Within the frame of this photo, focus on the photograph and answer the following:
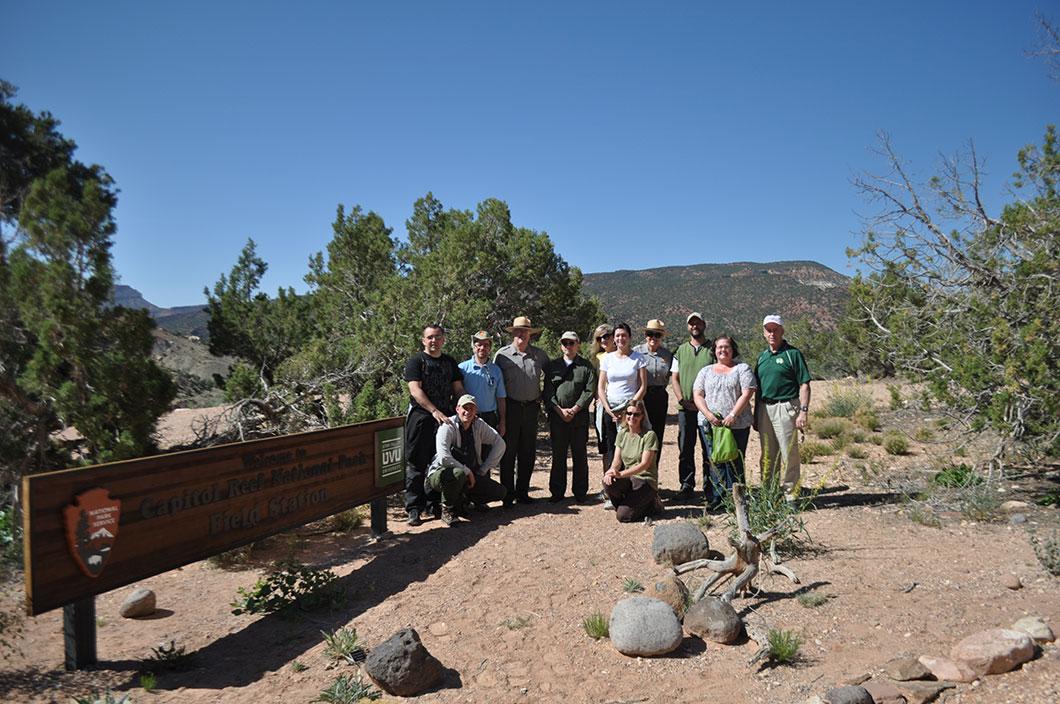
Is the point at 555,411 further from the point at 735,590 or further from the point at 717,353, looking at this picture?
the point at 735,590

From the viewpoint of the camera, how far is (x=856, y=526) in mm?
6121

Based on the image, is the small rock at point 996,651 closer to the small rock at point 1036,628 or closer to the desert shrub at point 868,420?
the small rock at point 1036,628

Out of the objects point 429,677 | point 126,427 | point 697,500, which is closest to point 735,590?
point 429,677

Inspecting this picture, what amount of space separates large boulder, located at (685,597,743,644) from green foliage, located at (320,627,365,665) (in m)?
2.02

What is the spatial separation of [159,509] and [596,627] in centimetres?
280

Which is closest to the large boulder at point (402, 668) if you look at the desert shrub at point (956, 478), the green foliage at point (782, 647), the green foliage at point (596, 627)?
the green foliage at point (596, 627)

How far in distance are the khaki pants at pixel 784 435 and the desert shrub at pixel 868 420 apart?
700 centimetres

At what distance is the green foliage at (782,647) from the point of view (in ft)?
12.8

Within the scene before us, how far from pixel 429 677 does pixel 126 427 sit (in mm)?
3517

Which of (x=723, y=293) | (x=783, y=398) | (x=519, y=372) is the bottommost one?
(x=783, y=398)

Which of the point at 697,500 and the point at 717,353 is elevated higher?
the point at 717,353

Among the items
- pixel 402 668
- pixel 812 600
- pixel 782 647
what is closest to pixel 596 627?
pixel 782 647

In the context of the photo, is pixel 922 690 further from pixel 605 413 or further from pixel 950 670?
pixel 605 413

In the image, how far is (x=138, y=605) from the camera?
200 inches
